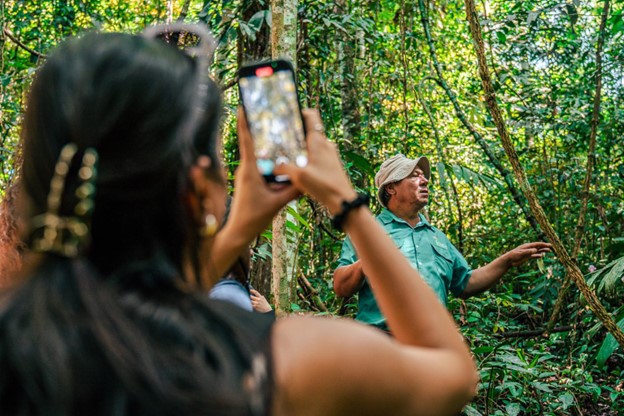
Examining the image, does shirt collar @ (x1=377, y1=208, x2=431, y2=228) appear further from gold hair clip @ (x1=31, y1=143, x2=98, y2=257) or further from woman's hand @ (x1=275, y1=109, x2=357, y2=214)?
A: gold hair clip @ (x1=31, y1=143, x2=98, y2=257)

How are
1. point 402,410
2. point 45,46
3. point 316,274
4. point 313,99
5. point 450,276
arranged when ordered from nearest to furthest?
point 402,410 < point 450,276 < point 313,99 < point 316,274 < point 45,46

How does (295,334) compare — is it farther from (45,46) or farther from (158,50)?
(45,46)

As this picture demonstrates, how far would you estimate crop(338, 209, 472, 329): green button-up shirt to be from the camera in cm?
406

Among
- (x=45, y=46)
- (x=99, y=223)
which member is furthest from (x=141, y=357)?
(x=45, y=46)

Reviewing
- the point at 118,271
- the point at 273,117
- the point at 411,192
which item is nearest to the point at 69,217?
the point at 118,271

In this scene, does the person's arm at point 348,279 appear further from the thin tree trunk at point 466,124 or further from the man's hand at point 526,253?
the thin tree trunk at point 466,124

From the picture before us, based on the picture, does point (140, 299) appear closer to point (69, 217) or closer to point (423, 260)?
point (69, 217)

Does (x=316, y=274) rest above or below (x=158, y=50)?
below

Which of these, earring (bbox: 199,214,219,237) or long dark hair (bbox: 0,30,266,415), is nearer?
long dark hair (bbox: 0,30,266,415)

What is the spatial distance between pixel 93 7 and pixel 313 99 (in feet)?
11.9

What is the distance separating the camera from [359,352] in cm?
91

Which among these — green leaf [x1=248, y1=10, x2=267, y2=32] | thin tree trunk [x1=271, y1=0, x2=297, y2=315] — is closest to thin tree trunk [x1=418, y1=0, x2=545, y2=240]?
green leaf [x1=248, y1=10, x2=267, y2=32]

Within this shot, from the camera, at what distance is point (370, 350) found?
917 mm

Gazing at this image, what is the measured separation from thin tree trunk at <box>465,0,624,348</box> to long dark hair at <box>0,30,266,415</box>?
244 centimetres
